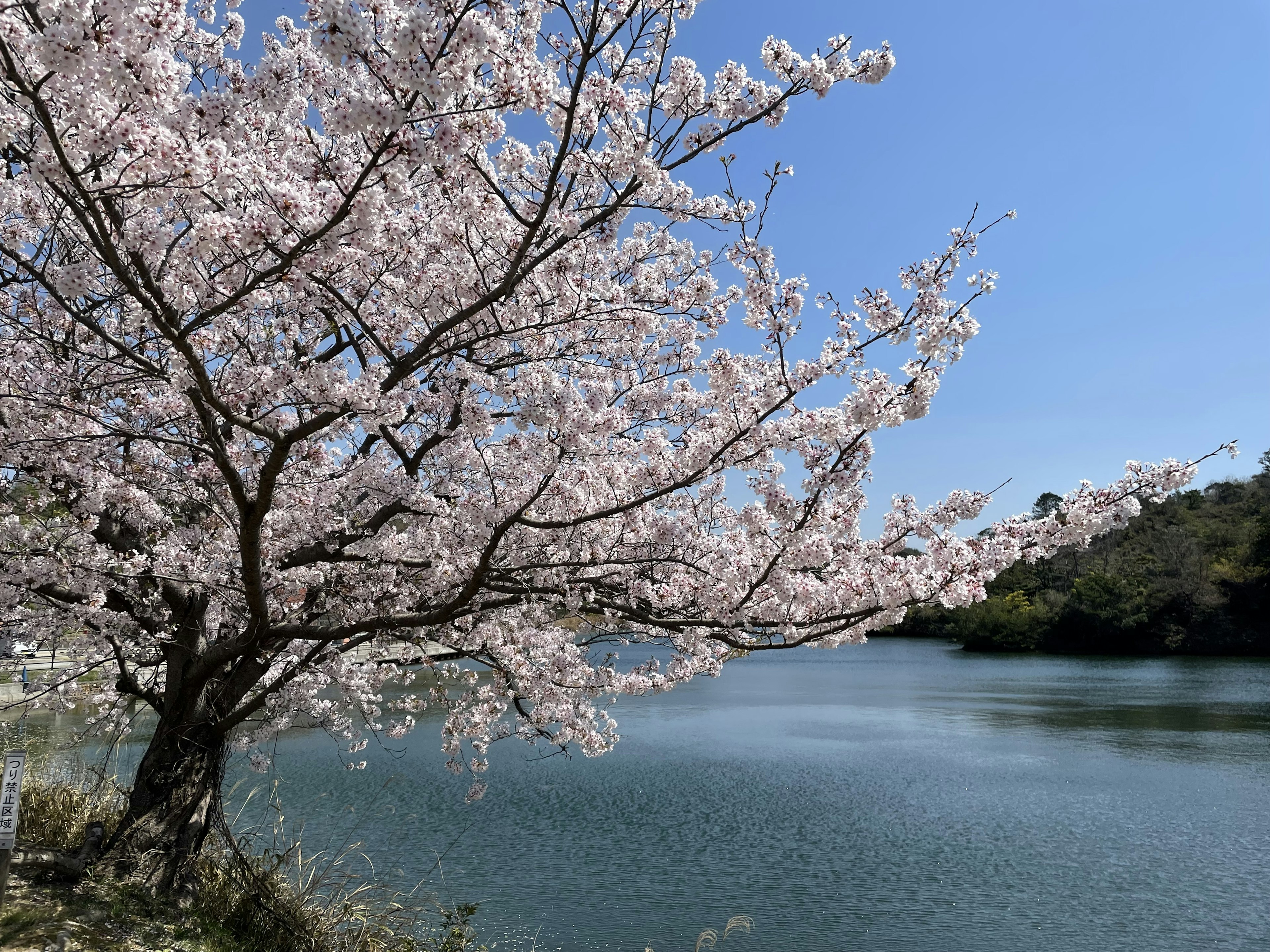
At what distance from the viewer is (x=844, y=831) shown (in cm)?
1167

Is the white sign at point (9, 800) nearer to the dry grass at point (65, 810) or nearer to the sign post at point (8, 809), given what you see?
the sign post at point (8, 809)

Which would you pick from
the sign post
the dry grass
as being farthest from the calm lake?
the sign post

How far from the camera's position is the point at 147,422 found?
5.15 meters

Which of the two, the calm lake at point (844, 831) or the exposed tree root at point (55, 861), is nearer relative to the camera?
the exposed tree root at point (55, 861)

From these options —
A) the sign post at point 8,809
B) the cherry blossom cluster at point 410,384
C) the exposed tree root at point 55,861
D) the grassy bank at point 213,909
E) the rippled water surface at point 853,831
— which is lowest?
the rippled water surface at point 853,831

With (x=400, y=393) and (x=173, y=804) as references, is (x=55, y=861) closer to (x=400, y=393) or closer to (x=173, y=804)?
(x=173, y=804)

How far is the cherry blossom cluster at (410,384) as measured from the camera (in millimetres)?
2936

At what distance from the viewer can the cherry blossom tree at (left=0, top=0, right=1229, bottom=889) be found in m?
2.95

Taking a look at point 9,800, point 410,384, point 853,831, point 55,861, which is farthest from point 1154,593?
Answer: point 9,800

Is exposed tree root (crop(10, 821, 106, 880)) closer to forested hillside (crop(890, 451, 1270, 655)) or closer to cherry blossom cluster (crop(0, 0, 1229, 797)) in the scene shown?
cherry blossom cluster (crop(0, 0, 1229, 797))

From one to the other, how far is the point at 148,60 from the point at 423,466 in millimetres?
3699

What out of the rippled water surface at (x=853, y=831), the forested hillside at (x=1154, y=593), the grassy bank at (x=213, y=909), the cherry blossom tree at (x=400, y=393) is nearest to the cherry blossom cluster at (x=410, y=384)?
the cherry blossom tree at (x=400, y=393)

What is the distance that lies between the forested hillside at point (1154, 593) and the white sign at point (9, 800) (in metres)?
43.0

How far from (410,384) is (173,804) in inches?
133
